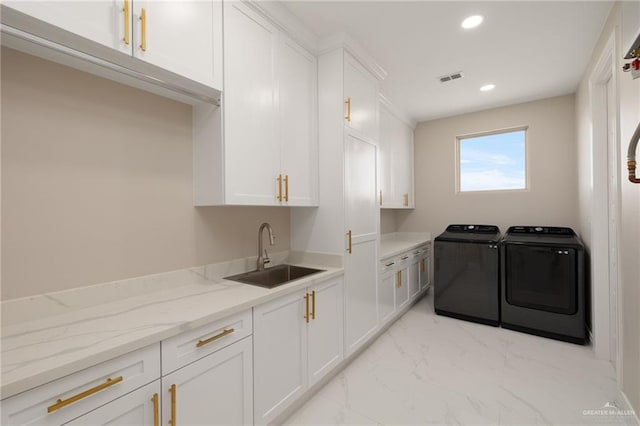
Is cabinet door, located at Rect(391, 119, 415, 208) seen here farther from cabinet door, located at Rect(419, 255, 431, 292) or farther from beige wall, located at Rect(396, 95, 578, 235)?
cabinet door, located at Rect(419, 255, 431, 292)

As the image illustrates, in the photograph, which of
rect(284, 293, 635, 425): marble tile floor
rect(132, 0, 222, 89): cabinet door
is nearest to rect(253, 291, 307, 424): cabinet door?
rect(284, 293, 635, 425): marble tile floor

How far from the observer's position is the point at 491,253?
125 inches

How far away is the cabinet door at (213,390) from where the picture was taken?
1.17m

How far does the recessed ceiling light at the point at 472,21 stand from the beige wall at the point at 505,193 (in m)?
2.11

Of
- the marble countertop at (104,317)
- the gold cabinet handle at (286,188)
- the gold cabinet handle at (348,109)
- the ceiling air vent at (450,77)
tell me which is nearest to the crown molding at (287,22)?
the gold cabinet handle at (348,109)

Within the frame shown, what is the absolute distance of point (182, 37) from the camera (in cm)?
145

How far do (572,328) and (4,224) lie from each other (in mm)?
4181

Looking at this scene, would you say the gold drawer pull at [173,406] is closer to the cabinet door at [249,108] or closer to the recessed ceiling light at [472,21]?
the cabinet door at [249,108]

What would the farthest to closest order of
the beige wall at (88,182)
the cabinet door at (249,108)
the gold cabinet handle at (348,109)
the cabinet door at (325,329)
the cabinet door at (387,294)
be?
the cabinet door at (387,294) < the gold cabinet handle at (348,109) < the cabinet door at (325,329) < the cabinet door at (249,108) < the beige wall at (88,182)

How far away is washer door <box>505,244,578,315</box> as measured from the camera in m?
2.77

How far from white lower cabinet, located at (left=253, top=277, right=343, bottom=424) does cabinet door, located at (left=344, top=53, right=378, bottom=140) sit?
135cm

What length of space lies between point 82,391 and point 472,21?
116 inches

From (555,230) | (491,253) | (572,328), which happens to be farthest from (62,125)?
(555,230)

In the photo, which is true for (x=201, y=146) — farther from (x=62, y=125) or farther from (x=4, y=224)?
(x=4, y=224)
